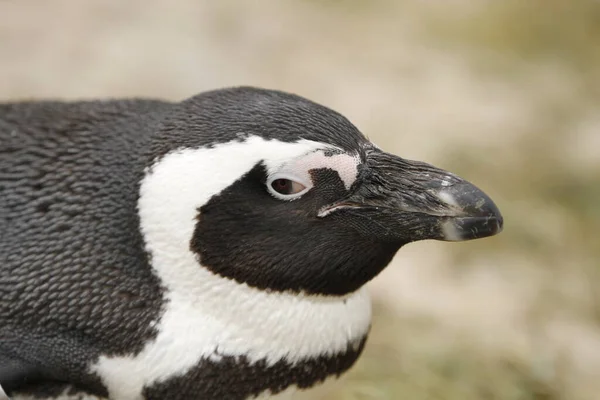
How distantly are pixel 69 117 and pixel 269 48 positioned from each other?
7.60 ft

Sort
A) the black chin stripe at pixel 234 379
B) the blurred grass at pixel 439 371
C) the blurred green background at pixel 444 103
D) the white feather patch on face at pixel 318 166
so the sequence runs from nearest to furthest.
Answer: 1. the white feather patch on face at pixel 318 166
2. the black chin stripe at pixel 234 379
3. the blurred grass at pixel 439 371
4. the blurred green background at pixel 444 103

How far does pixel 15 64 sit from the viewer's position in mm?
3463

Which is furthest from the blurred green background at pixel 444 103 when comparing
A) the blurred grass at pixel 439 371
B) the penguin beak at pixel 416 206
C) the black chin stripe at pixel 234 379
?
the penguin beak at pixel 416 206

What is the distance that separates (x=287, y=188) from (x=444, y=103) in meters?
2.38

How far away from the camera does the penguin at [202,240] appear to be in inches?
54.7

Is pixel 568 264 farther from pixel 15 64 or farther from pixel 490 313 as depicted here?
pixel 15 64

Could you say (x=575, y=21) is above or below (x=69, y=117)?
above

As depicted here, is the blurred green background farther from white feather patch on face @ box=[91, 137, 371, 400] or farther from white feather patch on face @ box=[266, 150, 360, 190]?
white feather patch on face @ box=[266, 150, 360, 190]

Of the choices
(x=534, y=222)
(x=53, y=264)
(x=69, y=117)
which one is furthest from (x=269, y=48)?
(x=53, y=264)

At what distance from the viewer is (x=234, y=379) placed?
4.89 feet

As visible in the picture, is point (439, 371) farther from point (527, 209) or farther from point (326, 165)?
point (326, 165)

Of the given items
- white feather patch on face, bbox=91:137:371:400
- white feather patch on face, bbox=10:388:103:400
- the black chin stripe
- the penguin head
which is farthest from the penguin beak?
white feather patch on face, bbox=10:388:103:400

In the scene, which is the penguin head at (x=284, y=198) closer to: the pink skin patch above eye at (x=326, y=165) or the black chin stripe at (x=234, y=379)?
the pink skin patch above eye at (x=326, y=165)

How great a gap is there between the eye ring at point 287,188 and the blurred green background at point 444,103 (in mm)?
924
